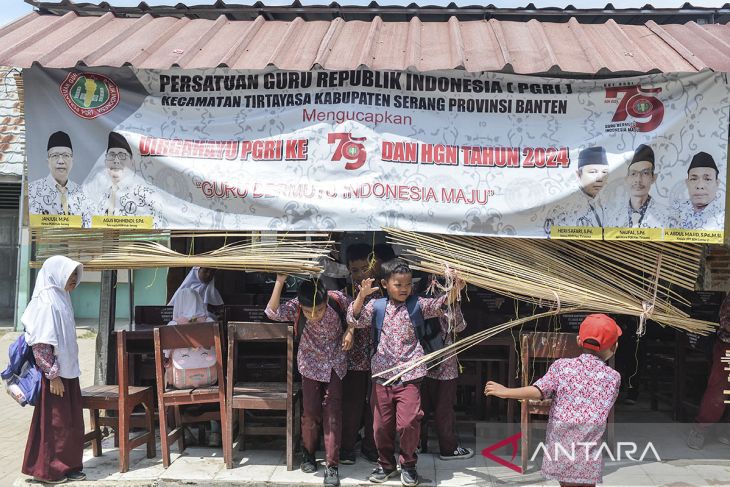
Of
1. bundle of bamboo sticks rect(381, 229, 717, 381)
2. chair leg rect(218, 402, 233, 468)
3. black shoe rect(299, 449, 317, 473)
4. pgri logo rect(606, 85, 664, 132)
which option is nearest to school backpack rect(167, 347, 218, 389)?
chair leg rect(218, 402, 233, 468)

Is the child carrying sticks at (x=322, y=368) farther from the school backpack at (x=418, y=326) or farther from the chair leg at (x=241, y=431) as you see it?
the chair leg at (x=241, y=431)

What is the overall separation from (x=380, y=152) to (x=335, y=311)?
1124 mm

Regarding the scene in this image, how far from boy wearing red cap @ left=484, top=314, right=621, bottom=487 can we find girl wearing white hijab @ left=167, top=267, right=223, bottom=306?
3023mm

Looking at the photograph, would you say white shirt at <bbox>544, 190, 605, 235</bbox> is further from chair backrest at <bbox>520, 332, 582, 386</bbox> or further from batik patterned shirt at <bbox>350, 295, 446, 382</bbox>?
batik patterned shirt at <bbox>350, 295, 446, 382</bbox>

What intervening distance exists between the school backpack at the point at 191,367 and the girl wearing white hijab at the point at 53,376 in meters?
0.65

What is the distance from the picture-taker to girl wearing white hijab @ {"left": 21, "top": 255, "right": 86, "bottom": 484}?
4.17 meters

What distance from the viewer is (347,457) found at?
4582mm

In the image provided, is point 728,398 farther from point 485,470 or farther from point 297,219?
point 297,219

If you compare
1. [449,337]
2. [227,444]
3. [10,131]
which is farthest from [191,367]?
[10,131]

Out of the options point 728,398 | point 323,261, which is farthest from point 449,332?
point 728,398

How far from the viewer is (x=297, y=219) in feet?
14.0

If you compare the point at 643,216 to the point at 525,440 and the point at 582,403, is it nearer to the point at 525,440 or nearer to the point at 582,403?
the point at 582,403

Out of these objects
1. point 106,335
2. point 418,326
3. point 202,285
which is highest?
point 202,285

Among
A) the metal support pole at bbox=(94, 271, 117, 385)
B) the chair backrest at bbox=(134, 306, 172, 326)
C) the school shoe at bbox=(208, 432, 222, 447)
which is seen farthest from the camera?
the chair backrest at bbox=(134, 306, 172, 326)
